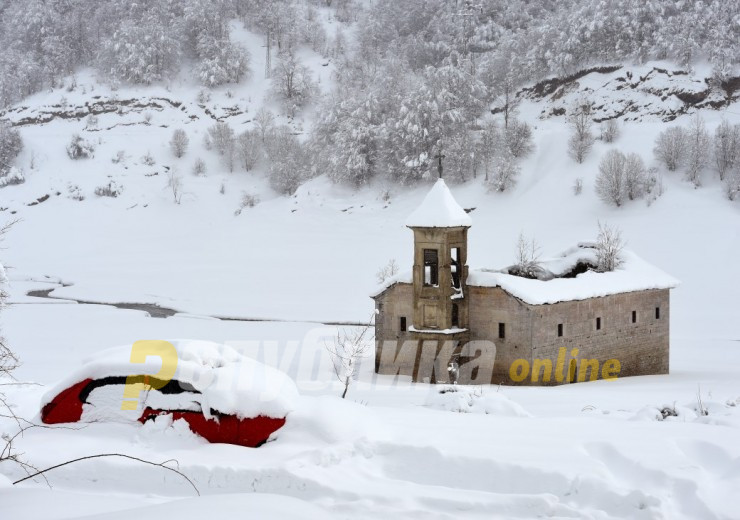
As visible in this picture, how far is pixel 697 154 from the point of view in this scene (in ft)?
154

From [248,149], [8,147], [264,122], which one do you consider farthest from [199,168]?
[8,147]

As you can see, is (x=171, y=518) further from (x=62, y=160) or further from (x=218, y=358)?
(x=62, y=160)

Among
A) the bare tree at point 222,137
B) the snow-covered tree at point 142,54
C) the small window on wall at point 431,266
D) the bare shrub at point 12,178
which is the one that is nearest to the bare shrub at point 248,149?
the bare tree at point 222,137

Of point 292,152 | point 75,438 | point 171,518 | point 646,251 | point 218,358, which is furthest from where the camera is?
point 292,152

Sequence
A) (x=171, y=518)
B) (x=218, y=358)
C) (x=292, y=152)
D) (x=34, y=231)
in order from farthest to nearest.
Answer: (x=292, y=152) < (x=34, y=231) < (x=218, y=358) < (x=171, y=518)

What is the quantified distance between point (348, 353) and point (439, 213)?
591 centimetres

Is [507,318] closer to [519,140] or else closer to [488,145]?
[488,145]

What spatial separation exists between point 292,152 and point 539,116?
18195 mm

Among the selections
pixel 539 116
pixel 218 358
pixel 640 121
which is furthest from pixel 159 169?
pixel 218 358

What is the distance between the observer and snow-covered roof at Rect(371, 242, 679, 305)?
25281mm

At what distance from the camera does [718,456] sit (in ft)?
29.7

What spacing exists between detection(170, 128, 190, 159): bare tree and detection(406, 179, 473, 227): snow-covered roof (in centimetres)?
4105

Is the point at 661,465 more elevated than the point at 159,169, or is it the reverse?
the point at 159,169

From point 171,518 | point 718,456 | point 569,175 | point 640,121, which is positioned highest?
point 640,121
